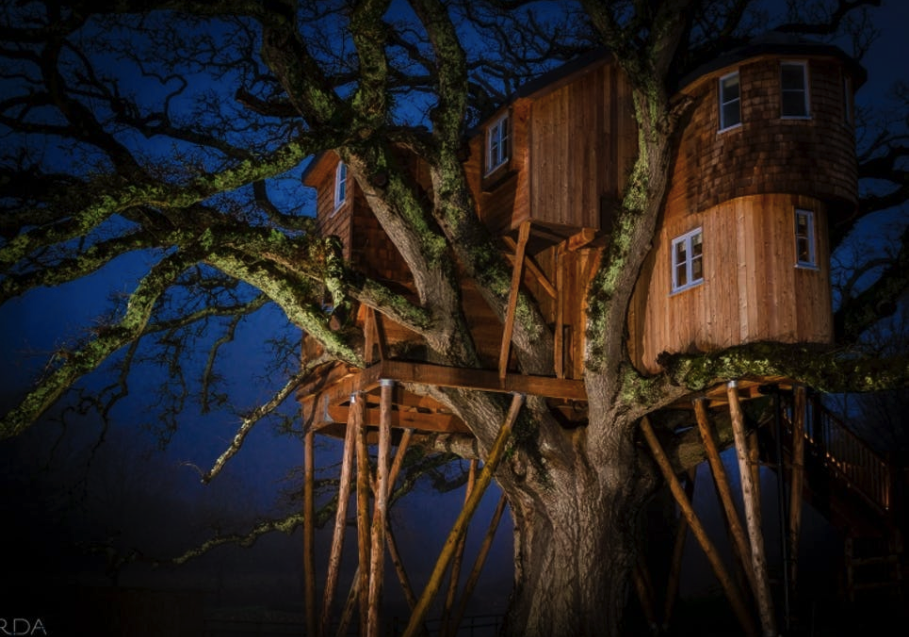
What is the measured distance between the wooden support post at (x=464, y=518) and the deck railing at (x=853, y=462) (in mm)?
8088

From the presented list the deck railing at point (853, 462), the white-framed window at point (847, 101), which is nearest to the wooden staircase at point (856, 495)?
the deck railing at point (853, 462)

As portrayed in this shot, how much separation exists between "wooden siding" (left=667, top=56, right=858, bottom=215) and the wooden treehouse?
0.08 feet

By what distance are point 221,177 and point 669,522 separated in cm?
1383

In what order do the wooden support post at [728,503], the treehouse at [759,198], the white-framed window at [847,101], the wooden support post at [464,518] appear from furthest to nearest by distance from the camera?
1. the white-framed window at [847,101]
2. the wooden support post at [728,503]
3. the treehouse at [759,198]
4. the wooden support post at [464,518]

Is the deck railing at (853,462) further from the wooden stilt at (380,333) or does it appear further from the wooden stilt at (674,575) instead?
the wooden stilt at (380,333)

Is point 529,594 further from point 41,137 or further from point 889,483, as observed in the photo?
point 41,137

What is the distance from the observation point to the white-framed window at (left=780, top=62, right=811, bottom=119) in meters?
16.2

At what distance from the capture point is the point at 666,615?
63.6 ft

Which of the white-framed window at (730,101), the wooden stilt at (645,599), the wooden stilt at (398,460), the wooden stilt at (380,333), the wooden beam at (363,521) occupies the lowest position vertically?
the wooden stilt at (645,599)

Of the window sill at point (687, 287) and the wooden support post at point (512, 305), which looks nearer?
the wooden support post at point (512, 305)

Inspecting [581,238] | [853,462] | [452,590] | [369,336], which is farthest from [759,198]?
[452,590]

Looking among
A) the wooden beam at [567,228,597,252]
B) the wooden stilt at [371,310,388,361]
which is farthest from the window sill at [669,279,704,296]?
the wooden stilt at [371,310,388,361]

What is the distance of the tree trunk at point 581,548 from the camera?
16750mm

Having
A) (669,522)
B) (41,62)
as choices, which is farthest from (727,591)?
(41,62)
